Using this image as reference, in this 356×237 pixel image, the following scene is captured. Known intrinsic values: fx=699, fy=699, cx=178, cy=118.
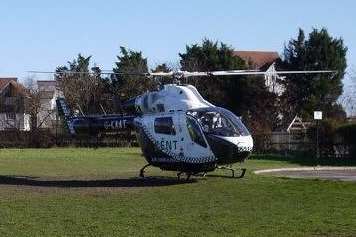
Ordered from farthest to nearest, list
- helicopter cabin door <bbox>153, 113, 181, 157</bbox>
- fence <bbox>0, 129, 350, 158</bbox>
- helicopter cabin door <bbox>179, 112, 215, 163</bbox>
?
fence <bbox>0, 129, 350, 158</bbox>
helicopter cabin door <bbox>153, 113, 181, 157</bbox>
helicopter cabin door <bbox>179, 112, 215, 163</bbox>

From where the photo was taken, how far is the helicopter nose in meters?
23.6

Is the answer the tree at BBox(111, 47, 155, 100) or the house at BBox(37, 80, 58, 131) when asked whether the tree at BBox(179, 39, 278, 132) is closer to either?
the tree at BBox(111, 47, 155, 100)

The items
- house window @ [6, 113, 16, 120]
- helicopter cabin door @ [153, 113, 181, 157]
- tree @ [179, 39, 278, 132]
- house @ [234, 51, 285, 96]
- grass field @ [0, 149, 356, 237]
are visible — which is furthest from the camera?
house window @ [6, 113, 16, 120]

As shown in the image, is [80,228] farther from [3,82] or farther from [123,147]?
[3,82]

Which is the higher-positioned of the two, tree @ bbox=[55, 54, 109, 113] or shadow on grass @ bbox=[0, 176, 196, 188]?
tree @ bbox=[55, 54, 109, 113]

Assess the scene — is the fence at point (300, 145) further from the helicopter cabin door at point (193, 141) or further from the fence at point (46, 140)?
the helicopter cabin door at point (193, 141)

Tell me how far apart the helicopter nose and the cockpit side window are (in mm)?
316

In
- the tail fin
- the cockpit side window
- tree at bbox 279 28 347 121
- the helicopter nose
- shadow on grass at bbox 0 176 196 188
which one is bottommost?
shadow on grass at bbox 0 176 196 188

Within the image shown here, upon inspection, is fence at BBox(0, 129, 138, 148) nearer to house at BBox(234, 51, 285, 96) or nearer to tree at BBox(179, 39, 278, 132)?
tree at BBox(179, 39, 278, 132)

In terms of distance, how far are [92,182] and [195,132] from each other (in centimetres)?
406

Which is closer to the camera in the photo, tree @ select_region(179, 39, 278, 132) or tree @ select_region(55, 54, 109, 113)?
tree @ select_region(179, 39, 278, 132)

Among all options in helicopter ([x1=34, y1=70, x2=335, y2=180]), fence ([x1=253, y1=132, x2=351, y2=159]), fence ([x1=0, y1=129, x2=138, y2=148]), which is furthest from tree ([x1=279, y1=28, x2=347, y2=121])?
helicopter ([x1=34, y1=70, x2=335, y2=180])

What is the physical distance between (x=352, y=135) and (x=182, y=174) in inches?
866

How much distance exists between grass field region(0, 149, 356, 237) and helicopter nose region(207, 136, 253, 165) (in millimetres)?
888
